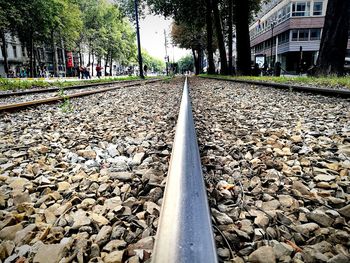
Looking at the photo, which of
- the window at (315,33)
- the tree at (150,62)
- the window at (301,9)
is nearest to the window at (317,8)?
the window at (301,9)

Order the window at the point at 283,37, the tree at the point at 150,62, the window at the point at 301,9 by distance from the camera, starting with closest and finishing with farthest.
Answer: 1. the window at the point at 301,9
2. the window at the point at 283,37
3. the tree at the point at 150,62

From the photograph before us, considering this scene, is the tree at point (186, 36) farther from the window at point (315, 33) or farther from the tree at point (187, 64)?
the tree at point (187, 64)

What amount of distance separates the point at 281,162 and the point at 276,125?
4.09 ft

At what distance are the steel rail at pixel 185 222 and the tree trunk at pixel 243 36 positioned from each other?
1564cm

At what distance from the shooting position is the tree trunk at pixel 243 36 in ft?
49.4

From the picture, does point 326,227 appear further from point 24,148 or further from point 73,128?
point 73,128

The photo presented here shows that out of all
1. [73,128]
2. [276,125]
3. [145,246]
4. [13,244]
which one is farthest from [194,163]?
[73,128]

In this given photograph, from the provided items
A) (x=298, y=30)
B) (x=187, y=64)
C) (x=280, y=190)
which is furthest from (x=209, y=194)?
(x=187, y=64)

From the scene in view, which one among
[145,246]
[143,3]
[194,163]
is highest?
[143,3]

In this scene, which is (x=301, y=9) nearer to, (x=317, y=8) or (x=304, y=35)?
(x=317, y=8)

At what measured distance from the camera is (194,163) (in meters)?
1.26

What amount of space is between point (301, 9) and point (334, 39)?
33932 mm

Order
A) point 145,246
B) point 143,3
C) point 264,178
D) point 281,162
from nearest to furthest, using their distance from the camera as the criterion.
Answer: point 145,246 → point 264,178 → point 281,162 → point 143,3

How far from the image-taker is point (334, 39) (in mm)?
9828
